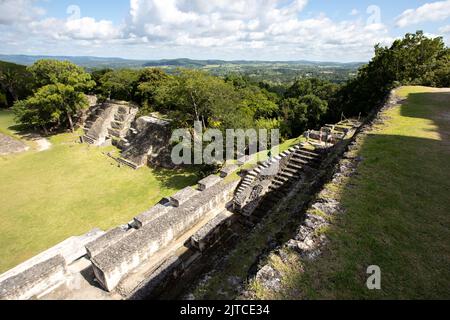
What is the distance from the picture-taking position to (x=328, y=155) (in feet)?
34.3

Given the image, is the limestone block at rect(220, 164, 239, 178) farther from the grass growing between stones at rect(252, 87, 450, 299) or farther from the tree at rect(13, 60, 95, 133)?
the tree at rect(13, 60, 95, 133)

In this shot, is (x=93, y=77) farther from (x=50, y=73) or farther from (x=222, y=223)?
(x=222, y=223)

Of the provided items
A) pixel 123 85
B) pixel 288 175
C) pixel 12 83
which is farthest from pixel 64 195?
pixel 12 83

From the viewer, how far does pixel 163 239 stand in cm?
764

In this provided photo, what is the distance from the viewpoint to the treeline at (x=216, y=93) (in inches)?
571

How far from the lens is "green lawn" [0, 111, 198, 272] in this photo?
9.75 metres

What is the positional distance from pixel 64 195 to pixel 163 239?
891 centimetres

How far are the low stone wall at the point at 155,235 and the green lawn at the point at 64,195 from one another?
3.58m

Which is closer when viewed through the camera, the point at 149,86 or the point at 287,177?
the point at 287,177

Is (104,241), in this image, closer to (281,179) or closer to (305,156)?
(281,179)

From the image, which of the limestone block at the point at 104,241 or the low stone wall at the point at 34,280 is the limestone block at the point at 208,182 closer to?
the limestone block at the point at 104,241

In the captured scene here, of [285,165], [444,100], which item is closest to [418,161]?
[285,165]

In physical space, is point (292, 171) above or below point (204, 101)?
below

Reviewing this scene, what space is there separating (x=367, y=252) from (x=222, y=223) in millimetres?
5492
